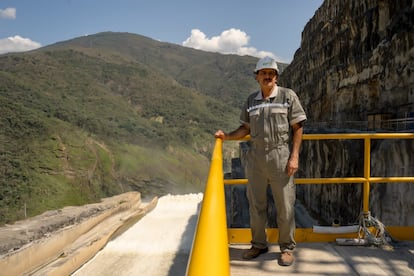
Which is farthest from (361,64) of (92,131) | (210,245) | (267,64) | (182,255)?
(92,131)

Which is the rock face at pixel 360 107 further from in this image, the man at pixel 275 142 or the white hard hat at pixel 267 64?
the white hard hat at pixel 267 64

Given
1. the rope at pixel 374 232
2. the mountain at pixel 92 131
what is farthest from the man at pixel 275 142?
the mountain at pixel 92 131

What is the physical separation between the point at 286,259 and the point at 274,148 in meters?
0.96

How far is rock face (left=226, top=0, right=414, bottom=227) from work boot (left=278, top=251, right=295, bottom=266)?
6.18 metres

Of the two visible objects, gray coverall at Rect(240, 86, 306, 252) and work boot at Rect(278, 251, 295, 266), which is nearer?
gray coverall at Rect(240, 86, 306, 252)

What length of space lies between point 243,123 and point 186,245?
7731 mm

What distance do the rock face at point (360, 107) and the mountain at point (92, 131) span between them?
1121 inches

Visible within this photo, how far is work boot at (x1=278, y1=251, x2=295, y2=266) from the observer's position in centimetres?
296

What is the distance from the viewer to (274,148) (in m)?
2.80

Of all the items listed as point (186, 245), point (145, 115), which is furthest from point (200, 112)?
point (186, 245)

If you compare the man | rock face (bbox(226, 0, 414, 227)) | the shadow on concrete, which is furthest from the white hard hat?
rock face (bbox(226, 0, 414, 227))

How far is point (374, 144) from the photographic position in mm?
10047

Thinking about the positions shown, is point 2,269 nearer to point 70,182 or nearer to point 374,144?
point 374,144

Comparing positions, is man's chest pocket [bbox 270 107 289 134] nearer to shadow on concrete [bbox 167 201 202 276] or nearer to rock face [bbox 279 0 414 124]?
shadow on concrete [bbox 167 201 202 276]
